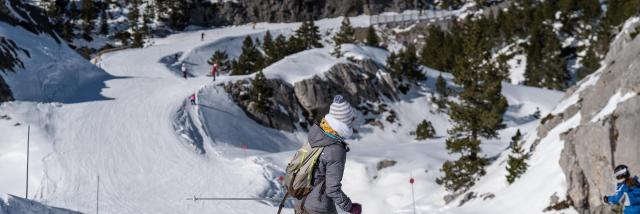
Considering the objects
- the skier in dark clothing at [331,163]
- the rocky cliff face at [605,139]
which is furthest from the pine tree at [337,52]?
the skier in dark clothing at [331,163]

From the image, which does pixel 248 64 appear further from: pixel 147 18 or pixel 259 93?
pixel 147 18

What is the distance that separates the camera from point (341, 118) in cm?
510


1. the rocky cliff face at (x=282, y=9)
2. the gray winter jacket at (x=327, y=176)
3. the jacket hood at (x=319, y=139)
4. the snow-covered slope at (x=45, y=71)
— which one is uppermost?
the rocky cliff face at (x=282, y=9)

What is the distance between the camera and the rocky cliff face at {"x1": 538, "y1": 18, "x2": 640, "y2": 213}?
50.4ft

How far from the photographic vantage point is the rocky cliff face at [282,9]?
4379 inches

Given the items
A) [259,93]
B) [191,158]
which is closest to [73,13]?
[259,93]

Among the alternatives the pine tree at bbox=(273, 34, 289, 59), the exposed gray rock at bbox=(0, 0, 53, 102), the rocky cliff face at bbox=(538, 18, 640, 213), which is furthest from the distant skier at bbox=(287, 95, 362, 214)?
the pine tree at bbox=(273, 34, 289, 59)

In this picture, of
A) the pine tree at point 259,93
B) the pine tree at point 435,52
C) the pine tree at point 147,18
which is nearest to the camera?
the pine tree at point 259,93

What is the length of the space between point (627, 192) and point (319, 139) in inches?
254

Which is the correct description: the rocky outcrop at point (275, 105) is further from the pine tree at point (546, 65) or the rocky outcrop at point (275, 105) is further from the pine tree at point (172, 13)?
the pine tree at point (172, 13)

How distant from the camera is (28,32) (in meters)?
37.0

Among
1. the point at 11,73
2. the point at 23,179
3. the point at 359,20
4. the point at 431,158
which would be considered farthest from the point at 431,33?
the point at 23,179

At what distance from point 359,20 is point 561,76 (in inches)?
2105

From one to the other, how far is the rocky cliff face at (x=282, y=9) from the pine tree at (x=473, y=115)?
8253 centimetres
